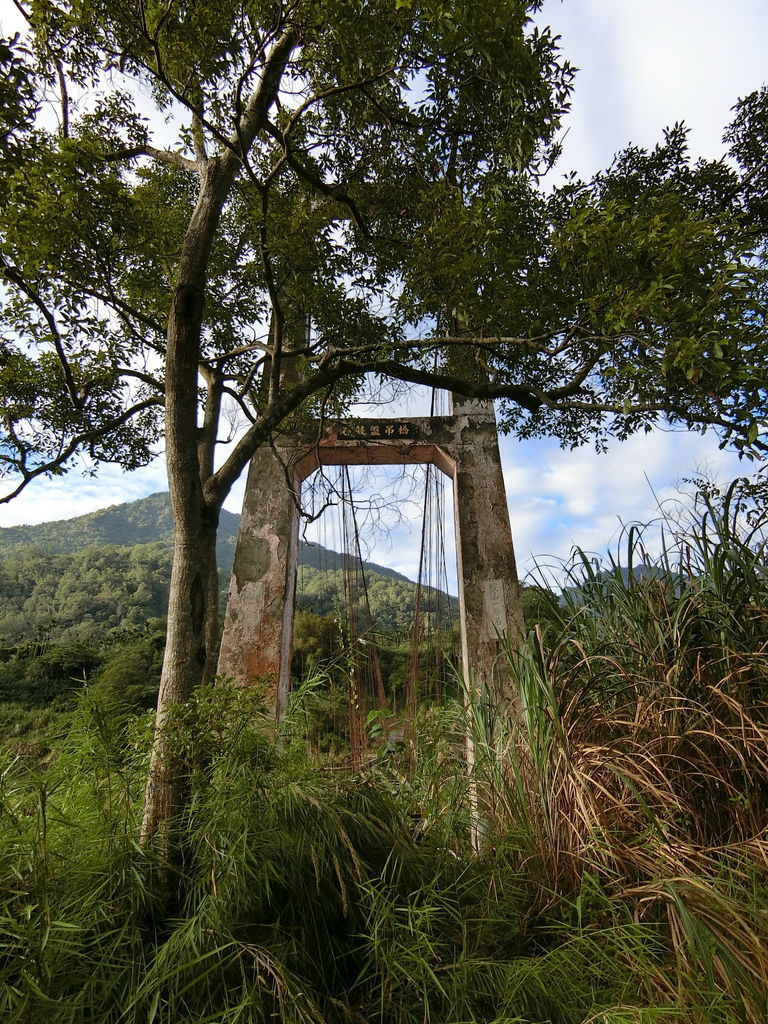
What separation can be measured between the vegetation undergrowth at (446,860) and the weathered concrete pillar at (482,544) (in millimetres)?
1632

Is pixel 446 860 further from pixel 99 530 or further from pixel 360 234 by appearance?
pixel 99 530

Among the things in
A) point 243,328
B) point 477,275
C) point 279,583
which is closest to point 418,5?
point 477,275

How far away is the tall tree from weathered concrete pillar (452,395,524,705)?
91 cm

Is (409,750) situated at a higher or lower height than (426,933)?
higher

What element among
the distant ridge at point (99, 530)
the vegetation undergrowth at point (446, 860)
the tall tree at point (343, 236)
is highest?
the distant ridge at point (99, 530)

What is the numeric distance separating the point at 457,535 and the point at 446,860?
249 cm

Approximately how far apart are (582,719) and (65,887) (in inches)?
57.0

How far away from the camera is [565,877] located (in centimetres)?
143

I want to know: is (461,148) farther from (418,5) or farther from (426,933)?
(426,933)

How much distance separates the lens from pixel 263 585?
3598mm

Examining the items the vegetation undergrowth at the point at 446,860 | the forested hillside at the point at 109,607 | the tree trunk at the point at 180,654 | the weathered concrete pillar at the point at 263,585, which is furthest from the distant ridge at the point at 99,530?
the vegetation undergrowth at the point at 446,860

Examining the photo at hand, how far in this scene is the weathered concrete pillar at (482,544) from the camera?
11.6ft

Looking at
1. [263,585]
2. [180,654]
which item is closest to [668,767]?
[180,654]

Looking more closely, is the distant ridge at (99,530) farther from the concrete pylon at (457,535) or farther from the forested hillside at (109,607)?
the concrete pylon at (457,535)
